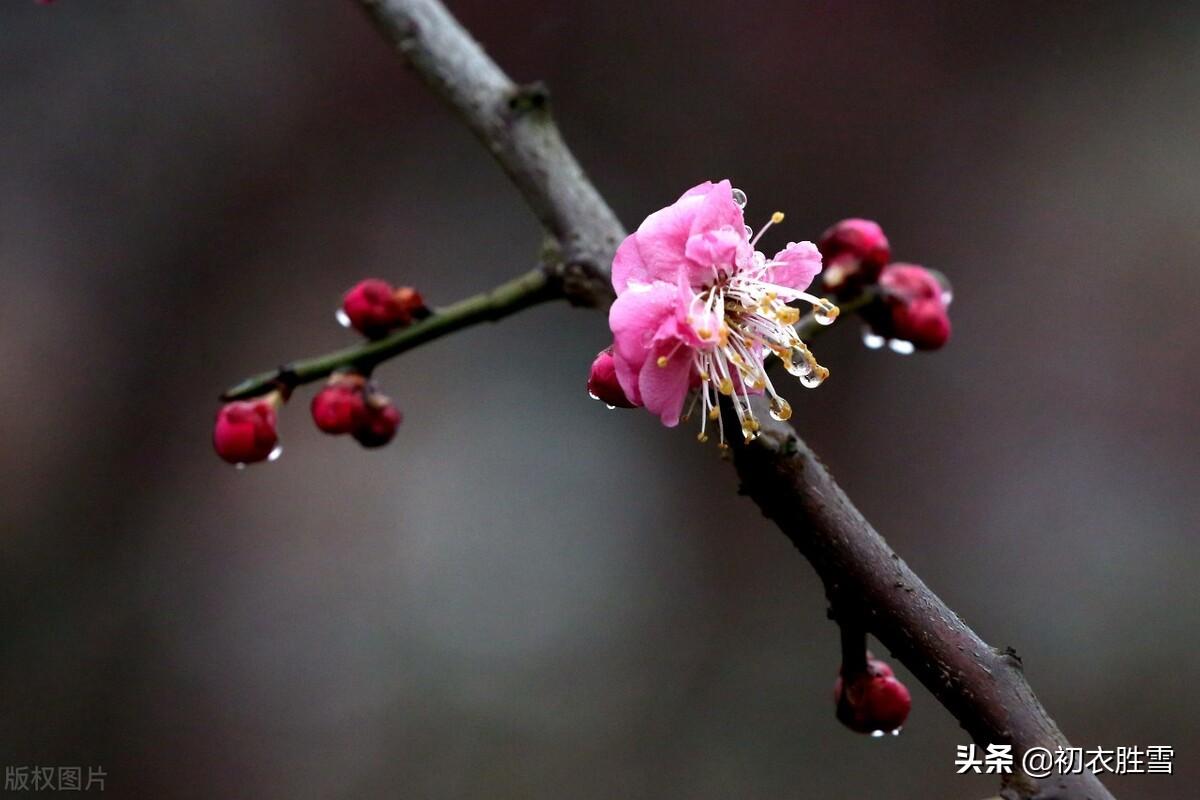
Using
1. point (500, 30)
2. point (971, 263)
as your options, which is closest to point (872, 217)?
point (971, 263)

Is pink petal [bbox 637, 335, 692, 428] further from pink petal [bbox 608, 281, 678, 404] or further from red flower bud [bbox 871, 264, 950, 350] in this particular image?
red flower bud [bbox 871, 264, 950, 350]

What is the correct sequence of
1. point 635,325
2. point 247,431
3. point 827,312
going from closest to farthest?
point 635,325 → point 827,312 → point 247,431

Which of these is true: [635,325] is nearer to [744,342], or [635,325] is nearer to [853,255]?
[744,342]

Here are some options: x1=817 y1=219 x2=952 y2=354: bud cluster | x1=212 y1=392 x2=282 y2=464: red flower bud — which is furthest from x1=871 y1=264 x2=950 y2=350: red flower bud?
x1=212 y1=392 x2=282 y2=464: red flower bud

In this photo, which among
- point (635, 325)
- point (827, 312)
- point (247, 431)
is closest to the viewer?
point (635, 325)

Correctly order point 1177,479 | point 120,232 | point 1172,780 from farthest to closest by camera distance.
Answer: point 120,232 < point 1177,479 < point 1172,780

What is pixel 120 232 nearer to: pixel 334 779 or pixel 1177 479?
pixel 334 779

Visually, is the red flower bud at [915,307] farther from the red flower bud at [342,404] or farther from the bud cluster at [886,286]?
the red flower bud at [342,404]

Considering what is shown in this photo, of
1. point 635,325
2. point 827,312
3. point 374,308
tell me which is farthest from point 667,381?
point 374,308
